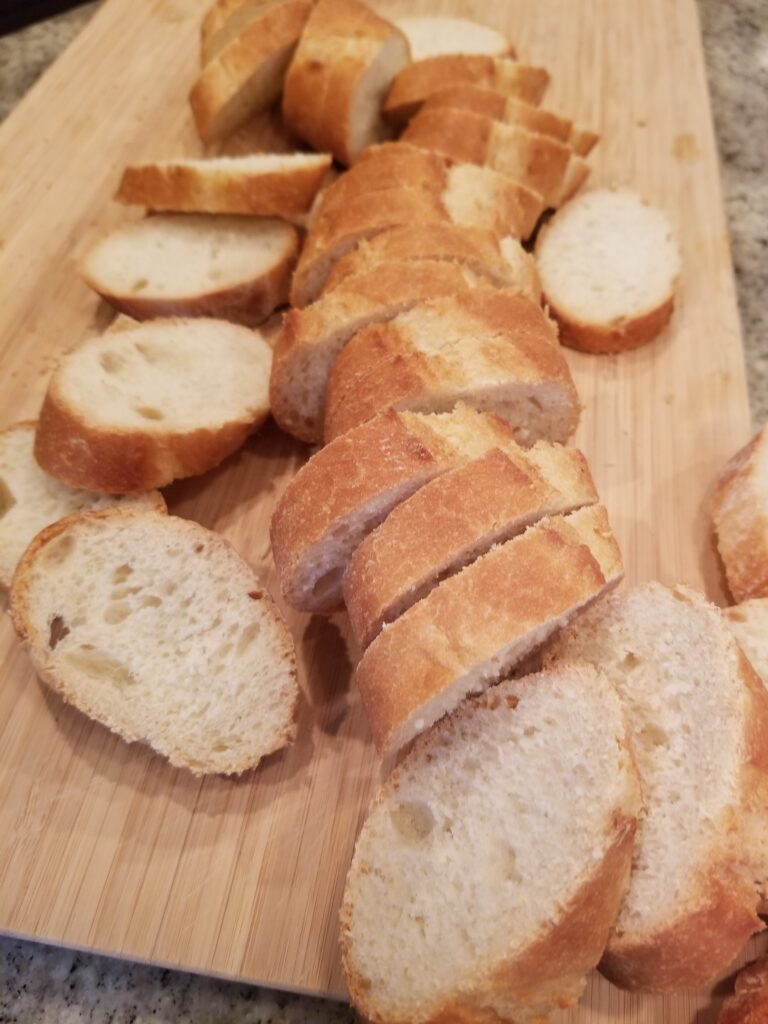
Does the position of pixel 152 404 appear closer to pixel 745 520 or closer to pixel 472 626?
pixel 472 626

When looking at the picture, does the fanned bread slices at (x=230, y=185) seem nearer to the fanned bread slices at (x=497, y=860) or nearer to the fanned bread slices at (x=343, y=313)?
the fanned bread slices at (x=343, y=313)

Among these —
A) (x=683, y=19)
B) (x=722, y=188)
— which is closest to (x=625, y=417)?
(x=722, y=188)

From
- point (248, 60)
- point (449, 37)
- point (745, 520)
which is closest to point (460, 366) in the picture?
point (745, 520)

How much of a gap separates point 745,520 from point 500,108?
1750 millimetres

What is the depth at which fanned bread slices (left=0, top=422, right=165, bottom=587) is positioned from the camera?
2379 mm

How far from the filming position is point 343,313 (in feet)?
7.52

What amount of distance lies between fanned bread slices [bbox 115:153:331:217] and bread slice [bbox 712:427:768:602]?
1.75m

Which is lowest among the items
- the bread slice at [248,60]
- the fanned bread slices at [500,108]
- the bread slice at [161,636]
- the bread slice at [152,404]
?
the bread slice at [161,636]

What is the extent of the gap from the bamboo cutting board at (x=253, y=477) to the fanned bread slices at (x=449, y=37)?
286 mm

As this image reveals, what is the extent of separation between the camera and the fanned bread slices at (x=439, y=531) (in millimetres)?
1822

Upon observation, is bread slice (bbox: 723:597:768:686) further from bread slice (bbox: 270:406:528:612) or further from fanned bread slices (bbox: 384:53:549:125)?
fanned bread slices (bbox: 384:53:549:125)

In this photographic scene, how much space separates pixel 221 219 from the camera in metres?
3.02

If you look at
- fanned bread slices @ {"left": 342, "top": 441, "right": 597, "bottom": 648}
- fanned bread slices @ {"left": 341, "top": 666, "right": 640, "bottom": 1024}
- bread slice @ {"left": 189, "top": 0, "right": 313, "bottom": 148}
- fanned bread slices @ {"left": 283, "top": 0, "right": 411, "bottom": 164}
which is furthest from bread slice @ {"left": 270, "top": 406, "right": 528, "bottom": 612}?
bread slice @ {"left": 189, "top": 0, "right": 313, "bottom": 148}

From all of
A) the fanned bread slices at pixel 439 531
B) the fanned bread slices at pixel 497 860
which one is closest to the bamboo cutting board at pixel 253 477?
the fanned bread slices at pixel 497 860
